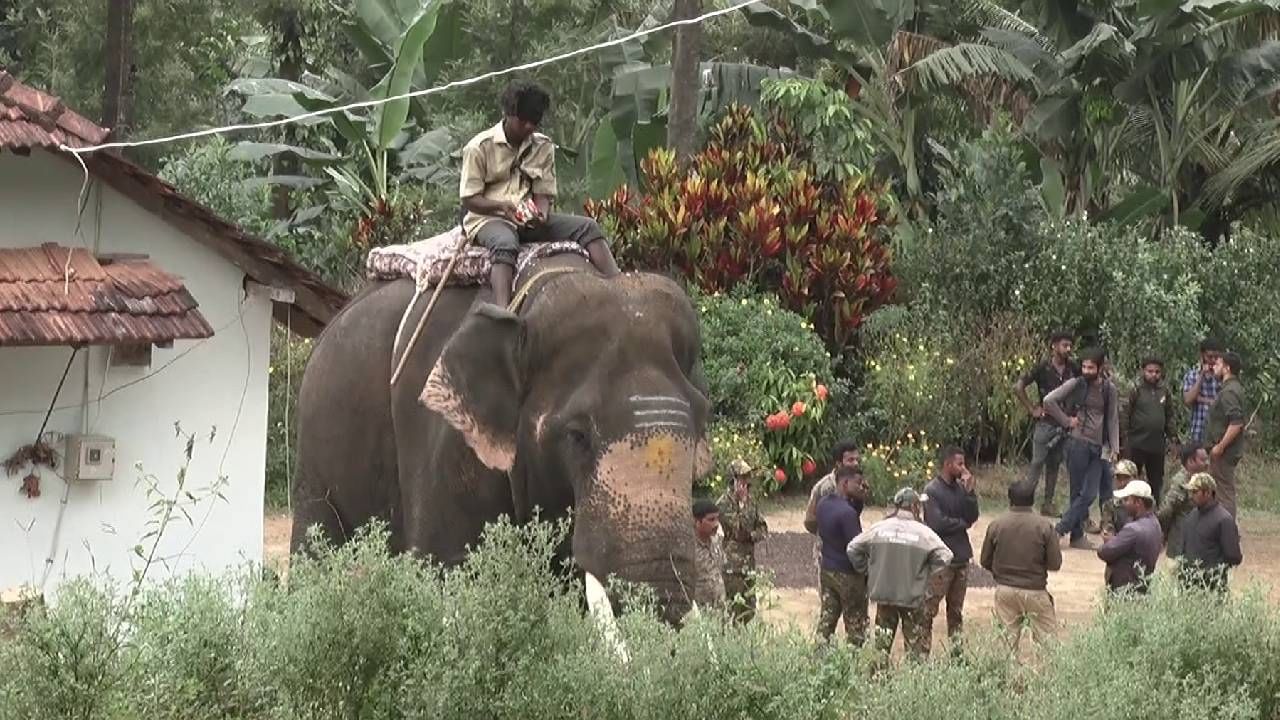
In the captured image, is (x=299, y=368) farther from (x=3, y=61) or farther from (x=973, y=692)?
(x=973, y=692)

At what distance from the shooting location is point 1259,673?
755cm

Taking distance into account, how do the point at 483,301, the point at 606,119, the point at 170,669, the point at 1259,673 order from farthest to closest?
the point at 606,119, the point at 483,301, the point at 1259,673, the point at 170,669

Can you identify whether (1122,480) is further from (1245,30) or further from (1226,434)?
(1245,30)

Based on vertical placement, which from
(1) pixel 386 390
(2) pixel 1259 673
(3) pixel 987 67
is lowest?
(2) pixel 1259 673

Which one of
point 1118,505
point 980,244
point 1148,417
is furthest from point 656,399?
point 980,244

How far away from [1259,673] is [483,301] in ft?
10.6

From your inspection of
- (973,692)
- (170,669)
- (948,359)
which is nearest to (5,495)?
(170,669)

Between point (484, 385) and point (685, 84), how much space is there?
1400 cm

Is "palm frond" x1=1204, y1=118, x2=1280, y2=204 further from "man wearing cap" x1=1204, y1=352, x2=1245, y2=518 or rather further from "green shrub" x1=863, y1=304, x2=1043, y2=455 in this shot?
"man wearing cap" x1=1204, y1=352, x2=1245, y2=518

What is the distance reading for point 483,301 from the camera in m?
8.19

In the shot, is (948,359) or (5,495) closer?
(5,495)

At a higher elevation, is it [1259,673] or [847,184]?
[847,184]

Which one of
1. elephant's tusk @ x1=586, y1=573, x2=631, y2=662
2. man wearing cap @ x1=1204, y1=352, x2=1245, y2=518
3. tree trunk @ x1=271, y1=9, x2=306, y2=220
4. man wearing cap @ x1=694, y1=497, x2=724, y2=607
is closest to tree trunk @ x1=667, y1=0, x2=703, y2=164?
man wearing cap @ x1=1204, y1=352, x2=1245, y2=518

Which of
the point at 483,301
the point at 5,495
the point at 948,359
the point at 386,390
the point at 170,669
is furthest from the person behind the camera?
→ the point at 948,359
